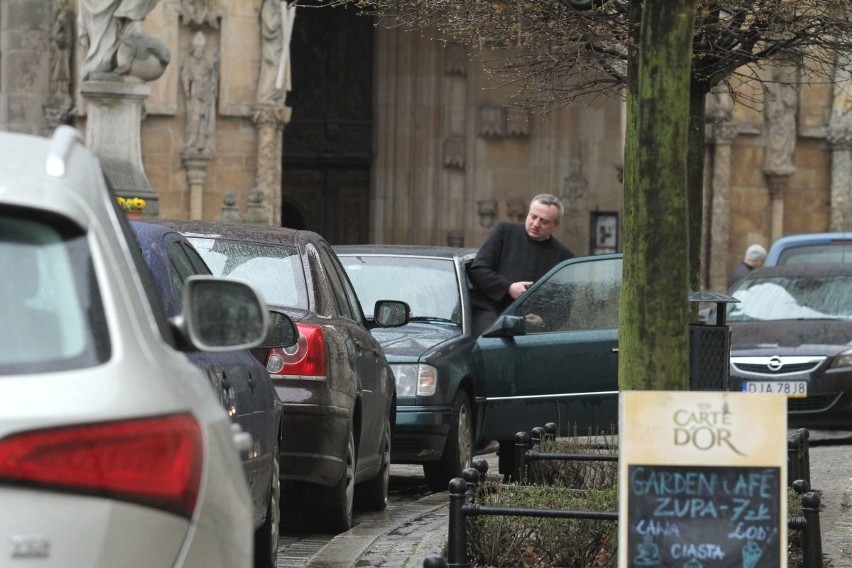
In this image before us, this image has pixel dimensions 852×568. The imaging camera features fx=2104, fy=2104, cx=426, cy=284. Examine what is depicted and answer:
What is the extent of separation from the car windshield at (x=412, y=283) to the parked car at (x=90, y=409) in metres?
9.69

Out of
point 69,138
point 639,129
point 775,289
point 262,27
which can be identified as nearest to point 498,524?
point 639,129

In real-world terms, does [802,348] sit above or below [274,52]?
below

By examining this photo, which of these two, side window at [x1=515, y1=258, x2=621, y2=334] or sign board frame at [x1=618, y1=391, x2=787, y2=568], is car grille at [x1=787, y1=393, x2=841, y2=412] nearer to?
side window at [x1=515, y1=258, x2=621, y2=334]

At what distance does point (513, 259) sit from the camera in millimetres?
14406

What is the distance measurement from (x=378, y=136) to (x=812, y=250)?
537 inches

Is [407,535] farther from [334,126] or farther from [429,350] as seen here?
[334,126]

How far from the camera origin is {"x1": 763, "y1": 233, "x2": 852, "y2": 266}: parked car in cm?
2233

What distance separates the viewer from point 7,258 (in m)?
3.69

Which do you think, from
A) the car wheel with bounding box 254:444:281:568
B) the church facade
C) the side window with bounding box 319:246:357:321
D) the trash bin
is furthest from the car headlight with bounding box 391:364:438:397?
the church facade

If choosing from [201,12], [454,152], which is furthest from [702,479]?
[454,152]

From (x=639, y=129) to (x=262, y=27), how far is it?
23251 mm

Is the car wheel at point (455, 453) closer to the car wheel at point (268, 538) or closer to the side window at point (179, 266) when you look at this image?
the car wheel at point (268, 538)

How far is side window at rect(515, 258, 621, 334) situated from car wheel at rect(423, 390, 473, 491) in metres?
0.74

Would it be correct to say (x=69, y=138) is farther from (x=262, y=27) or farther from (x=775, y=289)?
(x=262, y=27)
